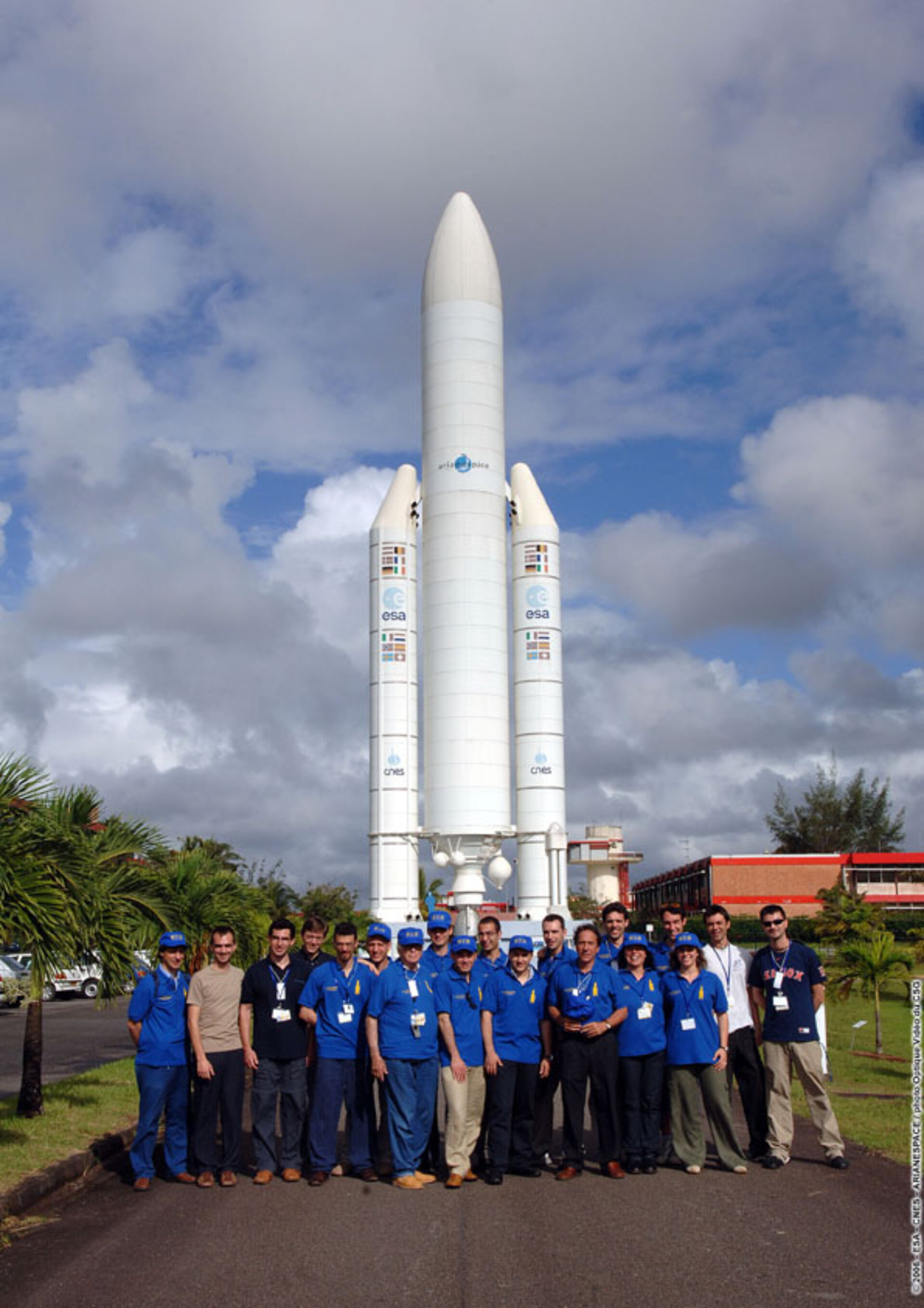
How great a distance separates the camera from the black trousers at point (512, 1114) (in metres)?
9.50

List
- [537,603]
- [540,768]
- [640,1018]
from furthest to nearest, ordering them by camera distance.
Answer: [537,603], [540,768], [640,1018]

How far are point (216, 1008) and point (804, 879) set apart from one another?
6402 centimetres

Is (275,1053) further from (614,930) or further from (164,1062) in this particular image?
(614,930)

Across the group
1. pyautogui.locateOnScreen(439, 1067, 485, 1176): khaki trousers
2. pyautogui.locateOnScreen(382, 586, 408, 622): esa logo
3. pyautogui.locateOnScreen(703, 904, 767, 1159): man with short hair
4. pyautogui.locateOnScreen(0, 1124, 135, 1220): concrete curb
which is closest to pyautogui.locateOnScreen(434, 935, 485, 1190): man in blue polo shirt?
pyautogui.locateOnScreen(439, 1067, 485, 1176): khaki trousers

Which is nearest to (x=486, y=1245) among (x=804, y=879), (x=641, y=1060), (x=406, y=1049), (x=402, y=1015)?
(x=406, y=1049)

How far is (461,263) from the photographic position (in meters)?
34.2

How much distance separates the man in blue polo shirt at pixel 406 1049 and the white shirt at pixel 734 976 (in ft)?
8.15

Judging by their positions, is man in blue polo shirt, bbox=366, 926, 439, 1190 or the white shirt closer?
man in blue polo shirt, bbox=366, 926, 439, 1190

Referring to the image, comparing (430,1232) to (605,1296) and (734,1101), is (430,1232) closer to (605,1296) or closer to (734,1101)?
(605,1296)

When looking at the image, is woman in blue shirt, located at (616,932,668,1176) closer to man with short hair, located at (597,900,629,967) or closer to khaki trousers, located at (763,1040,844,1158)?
man with short hair, located at (597,900,629,967)

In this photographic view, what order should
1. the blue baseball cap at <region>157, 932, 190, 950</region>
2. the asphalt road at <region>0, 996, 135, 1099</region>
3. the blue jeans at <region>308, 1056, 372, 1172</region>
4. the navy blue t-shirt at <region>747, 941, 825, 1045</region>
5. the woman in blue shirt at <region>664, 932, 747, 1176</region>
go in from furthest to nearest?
the asphalt road at <region>0, 996, 135, 1099</region> < the navy blue t-shirt at <region>747, 941, 825, 1045</region> < the blue baseball cap at <region>157, 932, 190, 950</region> < the woman in blue shirt at <region>664, 932, 747, 1176</region> < the blue jeans at <region>308, 1056, 372, 1172</region>

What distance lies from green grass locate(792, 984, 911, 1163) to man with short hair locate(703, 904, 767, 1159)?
3.62 ft

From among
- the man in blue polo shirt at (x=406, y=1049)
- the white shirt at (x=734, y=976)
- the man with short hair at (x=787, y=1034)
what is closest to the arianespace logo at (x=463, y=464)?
the white shirt at (x=734, y=976)

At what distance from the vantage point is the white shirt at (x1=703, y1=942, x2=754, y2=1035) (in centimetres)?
1045
